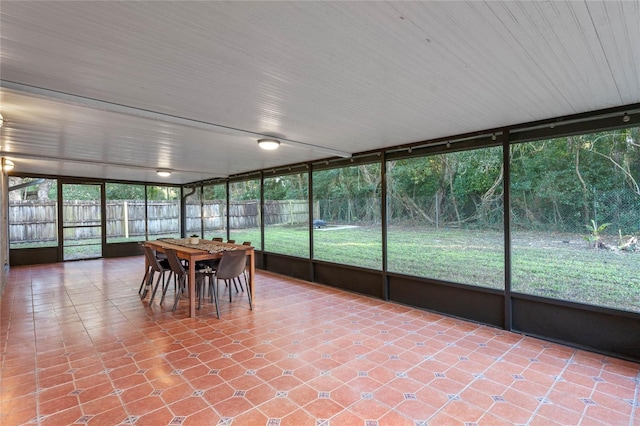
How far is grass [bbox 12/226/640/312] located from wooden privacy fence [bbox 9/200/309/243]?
3.98ft

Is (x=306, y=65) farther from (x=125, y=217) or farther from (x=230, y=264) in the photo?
(x=125, y=217)

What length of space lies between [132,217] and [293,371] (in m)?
8.52

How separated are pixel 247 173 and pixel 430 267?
4773 millimetres

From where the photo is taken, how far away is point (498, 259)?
3797 millimetres

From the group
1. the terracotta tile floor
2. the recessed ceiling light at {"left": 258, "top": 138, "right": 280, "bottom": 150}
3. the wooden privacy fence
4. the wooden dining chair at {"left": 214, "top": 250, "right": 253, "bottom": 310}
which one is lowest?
the terracotta tile floor

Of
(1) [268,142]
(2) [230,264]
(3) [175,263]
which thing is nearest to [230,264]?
(2) [230,264]

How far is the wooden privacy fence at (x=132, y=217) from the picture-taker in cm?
697

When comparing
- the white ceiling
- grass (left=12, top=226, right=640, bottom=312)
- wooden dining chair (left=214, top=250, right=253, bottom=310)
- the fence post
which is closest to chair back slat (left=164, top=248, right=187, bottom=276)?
wooden dining chair (left=214, top=250, right=253, bottom=310)

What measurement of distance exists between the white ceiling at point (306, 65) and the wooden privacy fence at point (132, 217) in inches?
138

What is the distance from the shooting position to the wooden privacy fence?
697 cm

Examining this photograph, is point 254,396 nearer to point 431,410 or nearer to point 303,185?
point 431,410

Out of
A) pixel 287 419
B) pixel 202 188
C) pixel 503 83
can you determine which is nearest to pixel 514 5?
pixel 503 83

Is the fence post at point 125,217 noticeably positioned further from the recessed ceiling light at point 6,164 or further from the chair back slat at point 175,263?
the chair back slat at point 175,263

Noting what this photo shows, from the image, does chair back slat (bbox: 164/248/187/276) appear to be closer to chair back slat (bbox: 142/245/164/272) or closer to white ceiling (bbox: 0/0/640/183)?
chair back slat (bbox: 142/245/164/272)
